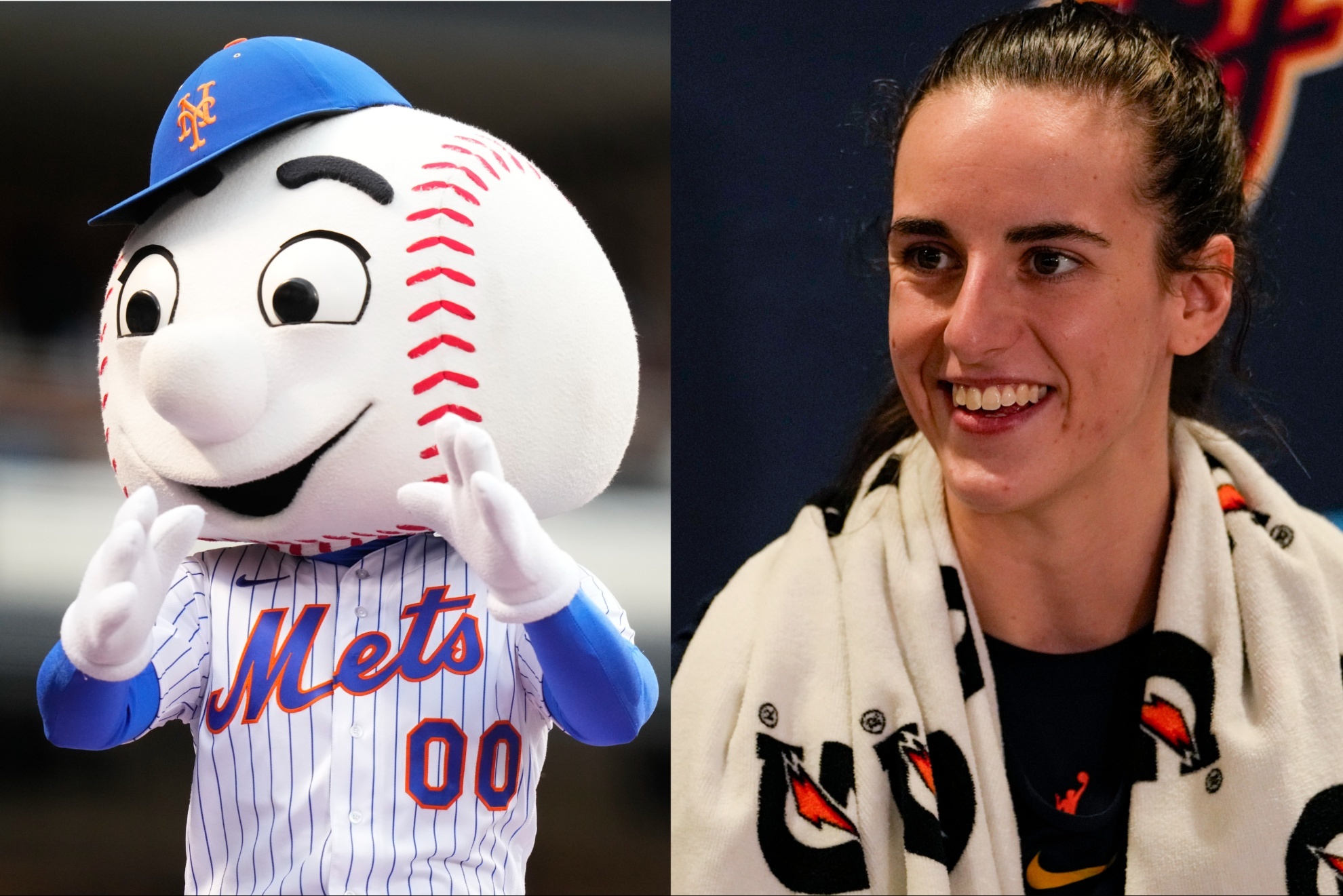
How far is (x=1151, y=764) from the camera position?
1.28 meters

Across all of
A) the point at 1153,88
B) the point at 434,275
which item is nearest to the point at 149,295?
the point at 434,275

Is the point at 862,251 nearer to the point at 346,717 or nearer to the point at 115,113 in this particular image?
the point at 346,717

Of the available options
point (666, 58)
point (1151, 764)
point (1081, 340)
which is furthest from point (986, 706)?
point (666, 58)

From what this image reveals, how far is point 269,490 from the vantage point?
1066 mm

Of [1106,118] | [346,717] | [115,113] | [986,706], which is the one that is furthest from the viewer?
[115,113]

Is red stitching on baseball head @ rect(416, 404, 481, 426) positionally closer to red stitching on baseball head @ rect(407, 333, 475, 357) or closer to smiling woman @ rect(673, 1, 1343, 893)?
red stitching on baseball head @ rect(407, 333, 475, 357)

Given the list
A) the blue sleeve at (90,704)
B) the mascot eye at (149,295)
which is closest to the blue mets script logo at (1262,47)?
the mascot eye at (149,295)

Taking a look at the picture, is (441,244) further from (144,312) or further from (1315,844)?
(1315,844)

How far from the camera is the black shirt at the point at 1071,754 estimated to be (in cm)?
129

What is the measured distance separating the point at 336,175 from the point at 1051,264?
60cm

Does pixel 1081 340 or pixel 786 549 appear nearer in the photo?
pixel 1081 340

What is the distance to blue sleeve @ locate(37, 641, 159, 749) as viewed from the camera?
3.40 feet

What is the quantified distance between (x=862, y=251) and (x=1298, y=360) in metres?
0.46

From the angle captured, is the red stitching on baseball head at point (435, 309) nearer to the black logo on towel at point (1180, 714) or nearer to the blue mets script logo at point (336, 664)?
the blue mets script logo at point (336, 664)
